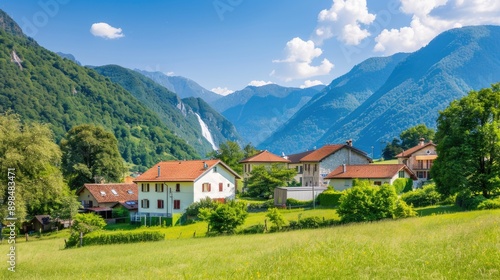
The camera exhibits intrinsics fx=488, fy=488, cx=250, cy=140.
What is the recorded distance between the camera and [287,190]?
57.2 meters

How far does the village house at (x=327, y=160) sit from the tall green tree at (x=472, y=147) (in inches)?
1281

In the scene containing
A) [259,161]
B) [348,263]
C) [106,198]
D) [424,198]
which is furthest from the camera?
[259,161]

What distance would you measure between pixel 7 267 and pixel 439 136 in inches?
1434

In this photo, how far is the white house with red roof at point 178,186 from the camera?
59312mm

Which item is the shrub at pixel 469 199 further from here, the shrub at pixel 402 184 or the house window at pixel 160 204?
the house window at pixel 160 204

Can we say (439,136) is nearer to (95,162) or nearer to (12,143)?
(12,143)

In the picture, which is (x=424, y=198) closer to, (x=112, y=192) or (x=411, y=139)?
(x=112, y=192)

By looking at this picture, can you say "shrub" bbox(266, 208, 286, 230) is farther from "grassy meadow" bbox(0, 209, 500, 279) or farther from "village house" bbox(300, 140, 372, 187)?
"village house" bbox(300, 140, 372, 187)

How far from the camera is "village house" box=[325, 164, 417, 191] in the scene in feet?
200

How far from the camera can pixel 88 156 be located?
256ft

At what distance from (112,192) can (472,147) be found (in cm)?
4811

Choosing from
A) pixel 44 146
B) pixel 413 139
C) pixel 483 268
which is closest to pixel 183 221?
pixel 44 146

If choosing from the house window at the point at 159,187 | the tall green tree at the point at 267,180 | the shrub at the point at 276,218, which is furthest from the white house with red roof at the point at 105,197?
the shrub at the point at 276,218

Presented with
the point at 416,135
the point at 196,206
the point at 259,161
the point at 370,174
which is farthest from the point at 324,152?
the point at 416,135
